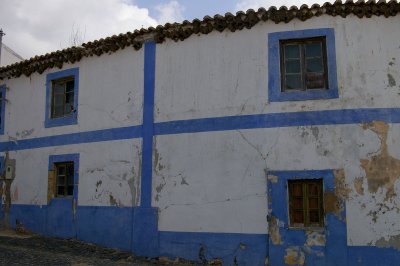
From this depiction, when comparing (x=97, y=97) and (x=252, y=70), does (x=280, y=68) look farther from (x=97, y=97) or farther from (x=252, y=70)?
(x=97, y=97)

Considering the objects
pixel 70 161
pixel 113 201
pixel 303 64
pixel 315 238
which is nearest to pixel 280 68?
pixel 303 64

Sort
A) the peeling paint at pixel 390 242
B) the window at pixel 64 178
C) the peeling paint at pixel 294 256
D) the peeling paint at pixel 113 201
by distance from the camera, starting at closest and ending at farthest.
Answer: the peeling paint at pixel 390 242 < the peeling paint at pixel 294 256 < the peeling paint at pixel 113 201 < the window at pixel 64 178

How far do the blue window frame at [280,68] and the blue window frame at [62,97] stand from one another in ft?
17.0

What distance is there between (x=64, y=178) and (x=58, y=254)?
266cm

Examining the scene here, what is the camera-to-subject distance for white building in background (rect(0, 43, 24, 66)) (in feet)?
55.7

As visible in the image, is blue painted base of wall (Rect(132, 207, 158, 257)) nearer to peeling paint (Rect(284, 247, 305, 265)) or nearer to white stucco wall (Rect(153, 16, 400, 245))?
white stucco wall (Rect(153, 16, 400, 245))

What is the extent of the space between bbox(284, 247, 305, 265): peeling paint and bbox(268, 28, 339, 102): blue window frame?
2.94 meters

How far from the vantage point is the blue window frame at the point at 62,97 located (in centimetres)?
1155

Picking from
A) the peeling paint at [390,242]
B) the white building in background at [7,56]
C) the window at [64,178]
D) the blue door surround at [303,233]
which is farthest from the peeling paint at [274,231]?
the white building in background at [7,56]

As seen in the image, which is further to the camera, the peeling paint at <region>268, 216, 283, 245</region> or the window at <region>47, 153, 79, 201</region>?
the window at <region>47, 153, 79, 201</region>

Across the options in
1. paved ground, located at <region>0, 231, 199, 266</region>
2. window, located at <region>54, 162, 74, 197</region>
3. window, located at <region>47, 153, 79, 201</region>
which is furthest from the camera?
window, located at <region>54, 162, 74, 197</region>

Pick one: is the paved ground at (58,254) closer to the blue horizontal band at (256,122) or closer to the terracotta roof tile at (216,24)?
the blue horizontal band at (256,122)

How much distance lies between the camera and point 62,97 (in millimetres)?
12016

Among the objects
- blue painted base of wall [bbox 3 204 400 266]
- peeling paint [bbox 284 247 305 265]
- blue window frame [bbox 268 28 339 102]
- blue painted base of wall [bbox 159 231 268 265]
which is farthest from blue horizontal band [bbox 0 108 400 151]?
peeling paint [bbox 284 247 305 265]
